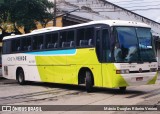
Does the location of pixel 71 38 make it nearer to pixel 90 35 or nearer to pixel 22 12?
pixel 90 35

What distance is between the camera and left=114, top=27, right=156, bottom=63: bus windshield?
50.7ft

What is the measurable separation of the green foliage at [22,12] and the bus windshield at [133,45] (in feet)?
45.6

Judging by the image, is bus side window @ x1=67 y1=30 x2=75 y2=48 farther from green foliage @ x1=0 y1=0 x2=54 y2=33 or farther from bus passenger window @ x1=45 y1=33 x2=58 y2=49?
green foliage @ x1=0 y1=0 x2=54 y2=33

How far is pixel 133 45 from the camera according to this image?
15.8 meters

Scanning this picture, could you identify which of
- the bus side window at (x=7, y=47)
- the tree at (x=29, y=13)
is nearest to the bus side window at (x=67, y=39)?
the bus side window at (x=7, y=47)

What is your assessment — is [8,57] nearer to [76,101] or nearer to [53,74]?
[53,74]

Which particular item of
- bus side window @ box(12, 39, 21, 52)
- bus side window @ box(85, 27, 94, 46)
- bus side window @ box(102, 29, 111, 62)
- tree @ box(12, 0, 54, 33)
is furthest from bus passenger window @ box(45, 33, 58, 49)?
tree @ box(12, 0, 54, 33)

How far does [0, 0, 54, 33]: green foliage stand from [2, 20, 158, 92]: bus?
798 centimetres

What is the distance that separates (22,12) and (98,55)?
44.6 ft

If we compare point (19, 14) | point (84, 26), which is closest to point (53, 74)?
point (84, 26)

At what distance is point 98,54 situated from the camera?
53.5 ft

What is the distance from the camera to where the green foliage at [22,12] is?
28.2 metres

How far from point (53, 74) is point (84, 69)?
2666 millimetres

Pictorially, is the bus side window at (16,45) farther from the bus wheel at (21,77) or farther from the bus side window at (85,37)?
the bus side window at (85,37)
